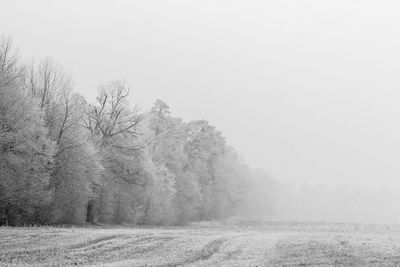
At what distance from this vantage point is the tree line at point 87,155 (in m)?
44.7

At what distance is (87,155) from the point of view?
5241cm

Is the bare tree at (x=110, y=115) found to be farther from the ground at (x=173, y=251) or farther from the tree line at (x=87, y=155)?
the ground at (x=173, y=251)

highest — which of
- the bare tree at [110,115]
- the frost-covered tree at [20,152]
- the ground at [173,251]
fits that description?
the bare tree at [110,115]

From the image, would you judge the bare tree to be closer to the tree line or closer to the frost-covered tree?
the tree line

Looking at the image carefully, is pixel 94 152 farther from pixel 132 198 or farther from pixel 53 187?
pixel 132 198

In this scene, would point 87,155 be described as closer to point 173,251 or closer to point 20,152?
point 20,152

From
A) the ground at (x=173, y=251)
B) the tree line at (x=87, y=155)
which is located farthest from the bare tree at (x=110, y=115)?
the ground at (x=173, y=251)

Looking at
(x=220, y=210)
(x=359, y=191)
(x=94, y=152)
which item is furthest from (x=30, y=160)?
(x=359, y=191)

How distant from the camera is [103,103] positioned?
62.4 m

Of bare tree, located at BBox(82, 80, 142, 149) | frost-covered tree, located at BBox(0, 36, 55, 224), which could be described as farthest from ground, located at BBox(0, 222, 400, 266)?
bare tree, located at BBox(82, 80, 142, 149)

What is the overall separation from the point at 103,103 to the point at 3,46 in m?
16.6

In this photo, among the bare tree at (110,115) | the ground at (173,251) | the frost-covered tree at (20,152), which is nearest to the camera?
the ground at (173,251)

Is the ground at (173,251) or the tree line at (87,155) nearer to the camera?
the ground at (173,251)

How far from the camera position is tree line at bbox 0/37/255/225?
44719 millimetres
